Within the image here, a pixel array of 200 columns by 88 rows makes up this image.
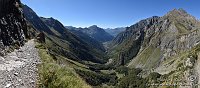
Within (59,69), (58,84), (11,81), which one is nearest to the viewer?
(58,84)

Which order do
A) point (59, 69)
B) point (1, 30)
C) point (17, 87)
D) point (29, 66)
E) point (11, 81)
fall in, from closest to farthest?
point (17, 87), point (11, 81), point (59, 69), point (29, 66), point (1, 30)

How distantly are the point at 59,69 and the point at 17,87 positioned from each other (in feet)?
15.4

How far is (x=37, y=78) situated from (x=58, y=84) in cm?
643

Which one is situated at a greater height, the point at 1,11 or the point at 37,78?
the point at 1,11

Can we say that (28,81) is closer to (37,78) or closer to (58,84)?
(37,78)

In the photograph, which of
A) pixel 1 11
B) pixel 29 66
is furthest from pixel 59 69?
pixel 1 11

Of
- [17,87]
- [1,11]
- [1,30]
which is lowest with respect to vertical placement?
[17,87]

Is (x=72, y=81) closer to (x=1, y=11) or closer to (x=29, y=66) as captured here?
(x=29, y=66)

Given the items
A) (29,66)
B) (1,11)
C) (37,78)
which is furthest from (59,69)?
(1,11)

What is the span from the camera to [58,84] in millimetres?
19516

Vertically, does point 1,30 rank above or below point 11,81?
above

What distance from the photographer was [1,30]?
5156 centimetres

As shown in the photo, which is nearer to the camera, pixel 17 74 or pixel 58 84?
pixel 58 84

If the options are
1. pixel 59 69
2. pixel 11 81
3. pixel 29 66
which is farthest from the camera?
pixel 29 66
